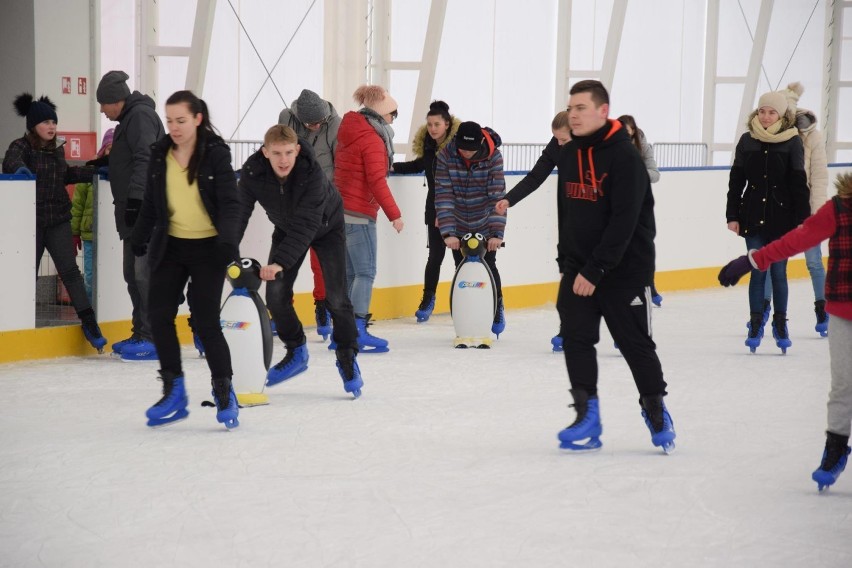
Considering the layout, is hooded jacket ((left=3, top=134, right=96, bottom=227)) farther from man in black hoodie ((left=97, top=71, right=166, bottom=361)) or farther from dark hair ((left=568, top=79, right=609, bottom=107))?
dark hair ((left=568, top=79, right=609, bottom=107))

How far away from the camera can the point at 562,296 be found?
4805 millimetres

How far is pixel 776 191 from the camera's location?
7191mm

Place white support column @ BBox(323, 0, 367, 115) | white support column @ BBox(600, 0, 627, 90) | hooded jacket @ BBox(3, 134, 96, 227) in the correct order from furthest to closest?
white support column @ BBox(600, 0, 627, 90) → white support column @ BBox(323, 0, 367, 115) → hooded jacket @ BBox(3, 134, 96, 227)

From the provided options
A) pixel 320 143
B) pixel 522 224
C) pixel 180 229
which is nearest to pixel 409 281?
pixel 522 224

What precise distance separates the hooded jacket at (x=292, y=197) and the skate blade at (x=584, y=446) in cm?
144

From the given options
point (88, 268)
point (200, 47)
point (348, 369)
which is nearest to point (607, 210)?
point (348, 369)

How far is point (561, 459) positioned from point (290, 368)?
194cm

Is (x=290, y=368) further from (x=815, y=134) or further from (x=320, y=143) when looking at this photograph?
(x=815, y=134)

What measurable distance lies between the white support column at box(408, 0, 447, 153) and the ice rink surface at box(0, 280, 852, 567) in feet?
14.8

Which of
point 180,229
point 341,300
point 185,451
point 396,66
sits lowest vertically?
point 185,451

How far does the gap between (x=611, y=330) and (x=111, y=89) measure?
128 inches

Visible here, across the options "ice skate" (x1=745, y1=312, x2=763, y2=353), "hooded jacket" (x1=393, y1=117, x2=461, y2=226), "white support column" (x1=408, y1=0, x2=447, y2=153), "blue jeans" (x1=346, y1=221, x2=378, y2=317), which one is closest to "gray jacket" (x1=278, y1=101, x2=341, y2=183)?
"blue jeans" (x1=346, y1=221, x2=378, y2=317)

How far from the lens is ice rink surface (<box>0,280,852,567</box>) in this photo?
11.7 ft

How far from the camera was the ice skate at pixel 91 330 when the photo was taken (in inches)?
278
